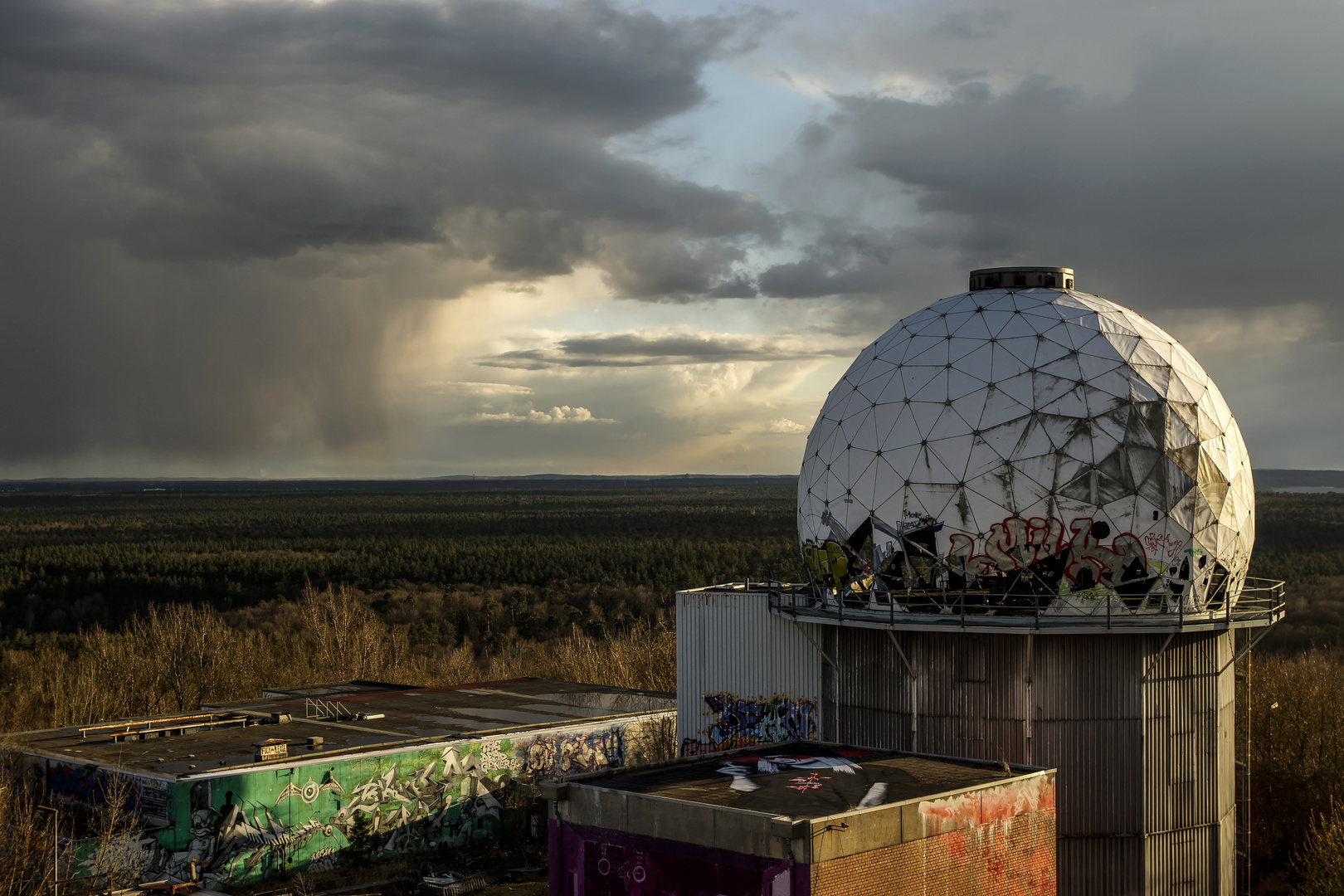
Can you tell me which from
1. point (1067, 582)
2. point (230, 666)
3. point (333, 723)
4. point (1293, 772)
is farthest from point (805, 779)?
point (230, 666)

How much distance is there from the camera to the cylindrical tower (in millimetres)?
21453

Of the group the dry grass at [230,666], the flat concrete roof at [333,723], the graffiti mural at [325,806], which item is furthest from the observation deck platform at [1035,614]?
the dry grass at [230,666]

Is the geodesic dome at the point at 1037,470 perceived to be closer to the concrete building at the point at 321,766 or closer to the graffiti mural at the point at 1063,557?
the graffiti mural at the point at 1063,557

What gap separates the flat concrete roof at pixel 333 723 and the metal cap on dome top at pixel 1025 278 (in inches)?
715

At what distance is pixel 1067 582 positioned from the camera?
21266 millimetres

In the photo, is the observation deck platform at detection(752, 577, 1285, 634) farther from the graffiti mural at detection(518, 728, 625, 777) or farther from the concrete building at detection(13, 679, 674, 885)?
the graffiti mural at detection(518, 728, 625, 777)

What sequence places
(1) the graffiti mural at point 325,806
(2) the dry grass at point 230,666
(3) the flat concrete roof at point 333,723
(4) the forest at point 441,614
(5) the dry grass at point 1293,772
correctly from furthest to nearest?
1. (2) the dry grass at point 230,666
2. (4) the forest at point 441,614
3. (3) the flat concrete roof at point 333,723
4. (5) the dry grass at point 1293,772
5. (1) the graffiti mural at point 325,806

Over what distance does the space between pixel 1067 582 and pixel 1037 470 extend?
2.01 metres

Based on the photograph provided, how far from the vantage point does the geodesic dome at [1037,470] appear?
2144 centimetres

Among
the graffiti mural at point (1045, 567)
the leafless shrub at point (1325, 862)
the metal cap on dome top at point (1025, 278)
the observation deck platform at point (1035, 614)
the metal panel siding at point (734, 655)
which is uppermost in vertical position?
the metal cap on dome top at point (1025, 278)

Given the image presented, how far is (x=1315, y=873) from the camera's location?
86.9ft

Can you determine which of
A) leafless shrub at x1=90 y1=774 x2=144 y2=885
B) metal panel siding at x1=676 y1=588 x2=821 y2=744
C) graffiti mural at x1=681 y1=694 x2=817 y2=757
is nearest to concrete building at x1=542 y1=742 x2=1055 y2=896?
graffiti mural at x1=681 y1=694 x2=817 y2=757

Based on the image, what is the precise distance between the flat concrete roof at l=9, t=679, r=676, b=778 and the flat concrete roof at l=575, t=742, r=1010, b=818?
42.6 ft

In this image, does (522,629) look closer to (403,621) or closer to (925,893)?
(403,621)
